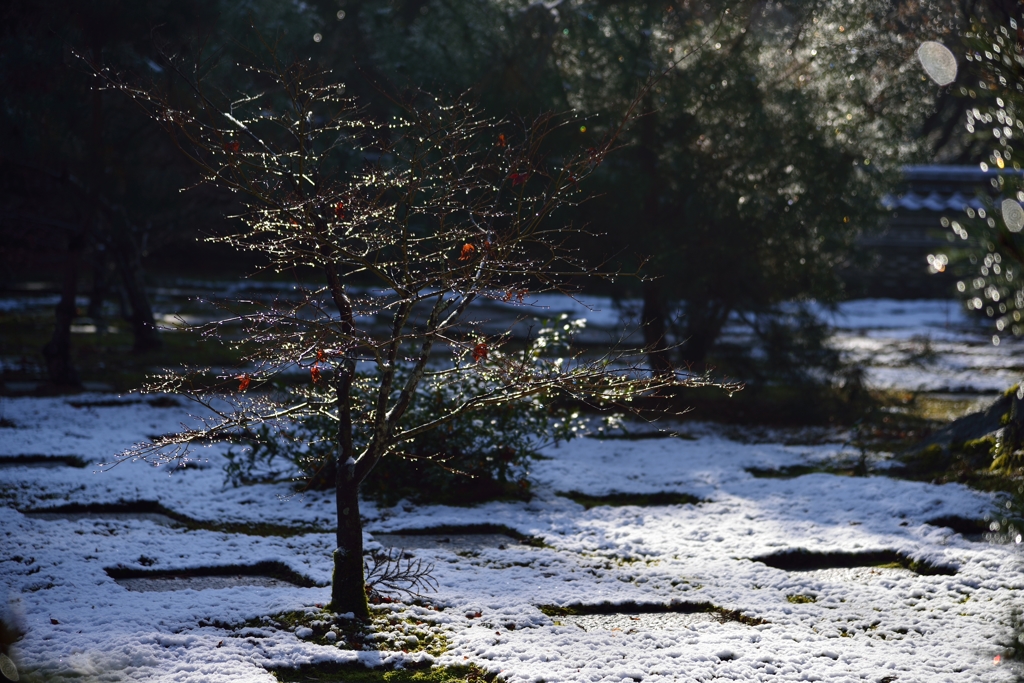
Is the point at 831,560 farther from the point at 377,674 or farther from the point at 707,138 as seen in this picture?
the point at 707,138

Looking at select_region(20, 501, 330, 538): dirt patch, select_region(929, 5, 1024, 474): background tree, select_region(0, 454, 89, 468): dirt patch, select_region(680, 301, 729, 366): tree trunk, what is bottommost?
select_region(20, 501, 330, 538): dirt patch

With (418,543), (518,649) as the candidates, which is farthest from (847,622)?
(418,543)

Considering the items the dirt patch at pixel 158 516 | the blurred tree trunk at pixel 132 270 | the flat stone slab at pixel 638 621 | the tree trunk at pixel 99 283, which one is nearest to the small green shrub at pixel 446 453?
the dirt patch at pixel 158 516

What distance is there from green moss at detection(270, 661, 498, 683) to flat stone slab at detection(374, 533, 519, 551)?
5.46ft

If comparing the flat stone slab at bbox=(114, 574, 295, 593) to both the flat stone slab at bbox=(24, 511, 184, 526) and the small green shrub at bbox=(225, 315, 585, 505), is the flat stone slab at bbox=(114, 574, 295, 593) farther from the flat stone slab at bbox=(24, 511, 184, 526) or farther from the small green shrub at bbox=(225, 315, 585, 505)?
the small green shrub at bbox=(225, 315, 585, 505)

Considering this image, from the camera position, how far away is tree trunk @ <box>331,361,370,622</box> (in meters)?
4.38

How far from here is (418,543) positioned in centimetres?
580

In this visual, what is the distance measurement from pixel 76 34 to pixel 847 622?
806 cm

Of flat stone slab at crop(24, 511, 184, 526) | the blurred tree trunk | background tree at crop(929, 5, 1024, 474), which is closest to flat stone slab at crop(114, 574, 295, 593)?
flat stone slab at crop(24, 511, 184, 526)

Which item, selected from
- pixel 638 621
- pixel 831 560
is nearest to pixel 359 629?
pixel 638 621

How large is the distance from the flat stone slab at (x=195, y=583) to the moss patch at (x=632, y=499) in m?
2.58

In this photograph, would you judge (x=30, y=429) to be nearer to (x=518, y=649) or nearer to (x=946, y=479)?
(x=518, y=649)

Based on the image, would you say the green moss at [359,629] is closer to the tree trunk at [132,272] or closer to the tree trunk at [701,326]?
the tree trunk at [701,326]

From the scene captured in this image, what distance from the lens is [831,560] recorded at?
5680 mm
